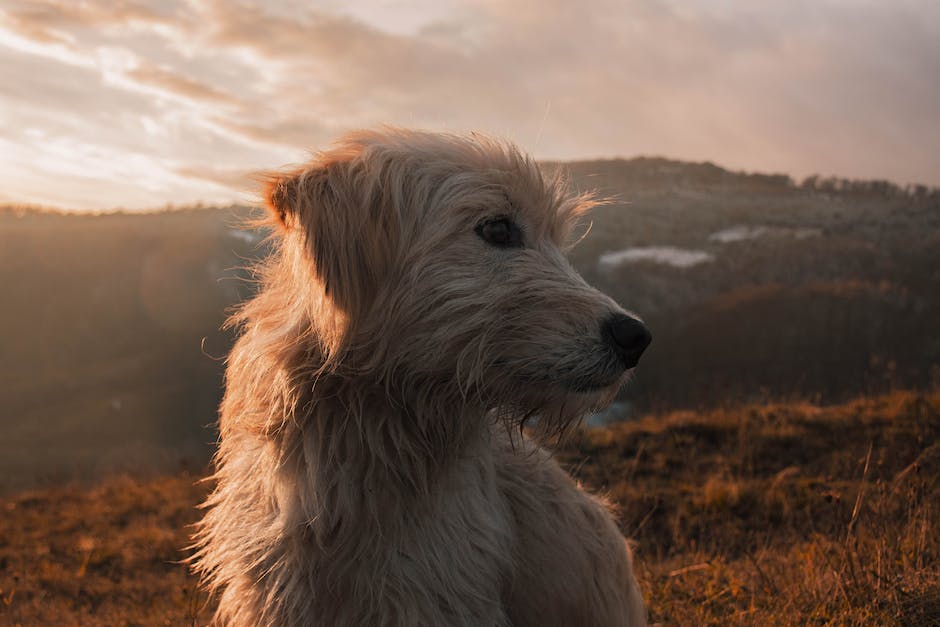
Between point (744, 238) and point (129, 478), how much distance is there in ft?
115

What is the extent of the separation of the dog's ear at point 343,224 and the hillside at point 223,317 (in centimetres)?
912

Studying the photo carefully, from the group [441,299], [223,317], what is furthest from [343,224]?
[223,317]

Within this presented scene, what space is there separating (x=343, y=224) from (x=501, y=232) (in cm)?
67

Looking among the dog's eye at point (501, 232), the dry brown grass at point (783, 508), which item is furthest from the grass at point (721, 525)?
the dog's eye at point (501, 232)

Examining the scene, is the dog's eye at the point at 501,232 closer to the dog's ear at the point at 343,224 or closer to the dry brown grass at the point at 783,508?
the dog's ear at the point at 343,224

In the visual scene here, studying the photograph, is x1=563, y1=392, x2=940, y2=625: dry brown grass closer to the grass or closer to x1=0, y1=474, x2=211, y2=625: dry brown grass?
the grass

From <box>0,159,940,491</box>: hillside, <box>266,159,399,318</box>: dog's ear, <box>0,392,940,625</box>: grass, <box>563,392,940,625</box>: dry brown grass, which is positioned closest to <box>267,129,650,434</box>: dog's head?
<box>266,159,399,318</box>: dog's ear

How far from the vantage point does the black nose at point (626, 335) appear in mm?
2881

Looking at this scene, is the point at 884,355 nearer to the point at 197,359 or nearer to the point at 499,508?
the point at 499,508

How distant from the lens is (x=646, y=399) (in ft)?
55.8

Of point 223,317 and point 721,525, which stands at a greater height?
point 721,525

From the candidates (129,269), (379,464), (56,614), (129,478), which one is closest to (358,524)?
(379,464)

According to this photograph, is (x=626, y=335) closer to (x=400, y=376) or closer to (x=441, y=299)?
(x=441, y=299)

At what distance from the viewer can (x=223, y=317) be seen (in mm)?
26891
